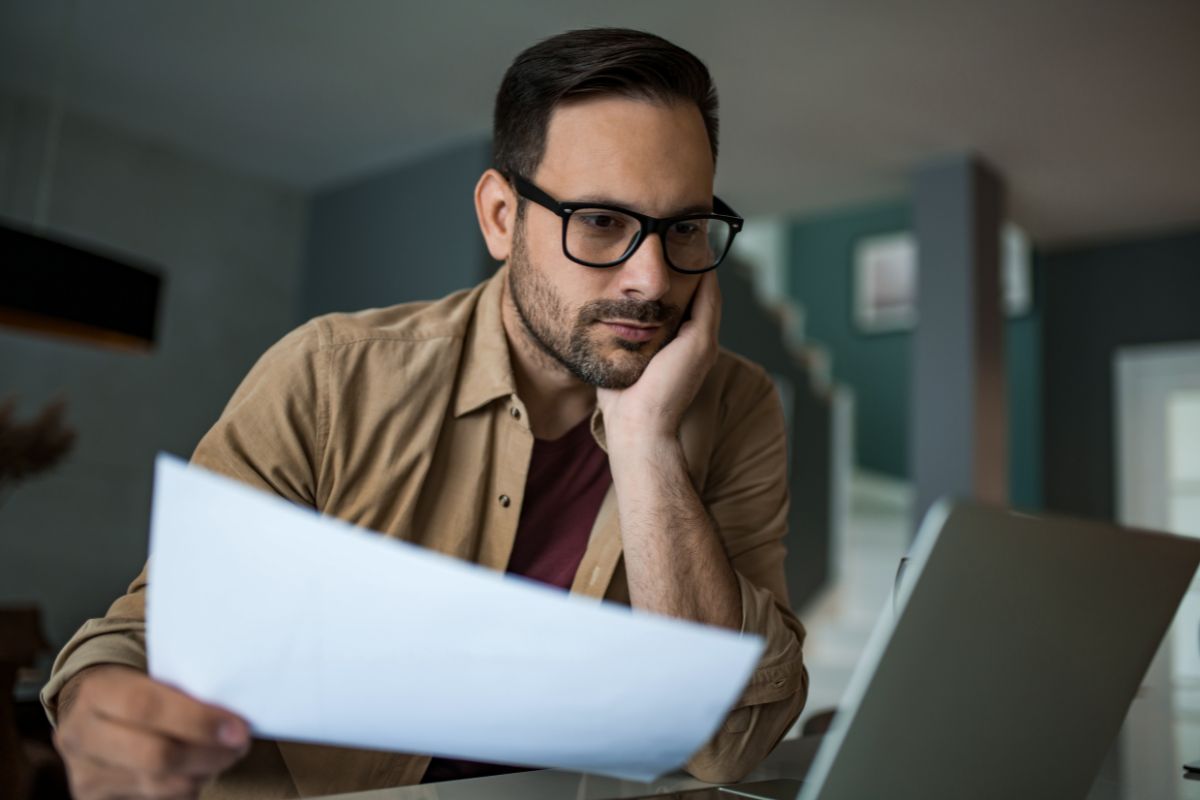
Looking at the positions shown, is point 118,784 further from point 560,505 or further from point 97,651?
point 560,505

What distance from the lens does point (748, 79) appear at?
12.9ft

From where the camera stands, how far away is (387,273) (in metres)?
4.70

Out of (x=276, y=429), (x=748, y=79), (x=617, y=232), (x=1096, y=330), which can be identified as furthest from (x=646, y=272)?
(x=1096, y=330)

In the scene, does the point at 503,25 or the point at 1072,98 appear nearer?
the point at 503,25

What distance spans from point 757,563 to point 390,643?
74cm

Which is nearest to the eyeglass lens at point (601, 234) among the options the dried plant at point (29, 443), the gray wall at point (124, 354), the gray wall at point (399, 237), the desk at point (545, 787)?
the desk at point (545, 787)

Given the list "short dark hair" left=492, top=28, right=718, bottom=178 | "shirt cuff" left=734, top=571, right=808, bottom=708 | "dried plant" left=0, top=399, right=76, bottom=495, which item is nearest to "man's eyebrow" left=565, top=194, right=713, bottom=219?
"short dark hair" left=492, top=28, right=718, bottom=178

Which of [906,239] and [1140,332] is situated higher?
[906,239]

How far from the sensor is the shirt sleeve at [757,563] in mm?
825

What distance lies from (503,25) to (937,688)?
347 centimetres

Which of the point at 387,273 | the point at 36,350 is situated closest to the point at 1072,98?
the point at 387,273

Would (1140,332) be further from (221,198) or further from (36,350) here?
(36,350)

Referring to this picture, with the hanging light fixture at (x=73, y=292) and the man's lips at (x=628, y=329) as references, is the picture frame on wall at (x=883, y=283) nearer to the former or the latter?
the hanging light fixture at (x=73, y=292)

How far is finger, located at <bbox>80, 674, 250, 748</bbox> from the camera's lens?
51cm
